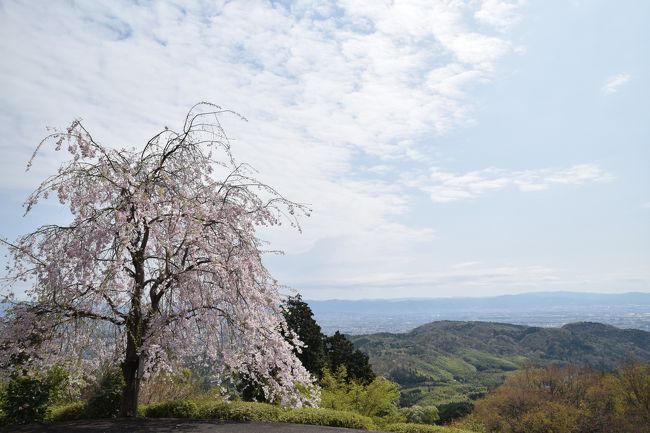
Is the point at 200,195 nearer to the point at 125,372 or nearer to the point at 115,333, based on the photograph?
the point at 115,333

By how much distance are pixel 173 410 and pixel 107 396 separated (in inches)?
71.2

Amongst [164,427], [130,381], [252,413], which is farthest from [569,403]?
[130,381]

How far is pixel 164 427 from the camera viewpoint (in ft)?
33.2

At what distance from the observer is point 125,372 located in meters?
10.8

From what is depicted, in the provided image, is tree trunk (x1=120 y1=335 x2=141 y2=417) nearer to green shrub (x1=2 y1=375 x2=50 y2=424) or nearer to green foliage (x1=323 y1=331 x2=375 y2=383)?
green shrub (x1=2 y1=375 x2=50 y2=424)

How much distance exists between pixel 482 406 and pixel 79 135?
4311 cm

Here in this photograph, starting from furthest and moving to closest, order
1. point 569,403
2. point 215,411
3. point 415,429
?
point 569,403 → point 415,429 → point 215,411

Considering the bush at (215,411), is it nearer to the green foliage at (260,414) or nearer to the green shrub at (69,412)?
the green foliage at (260,414)

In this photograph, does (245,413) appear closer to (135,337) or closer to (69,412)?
(135,337)

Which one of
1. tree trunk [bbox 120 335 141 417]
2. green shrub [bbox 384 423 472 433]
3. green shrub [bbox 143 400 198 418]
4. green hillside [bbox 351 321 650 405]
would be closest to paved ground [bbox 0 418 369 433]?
tree trunk [bbox 120 335 141 417]

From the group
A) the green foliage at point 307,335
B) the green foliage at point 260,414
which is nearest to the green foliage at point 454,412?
the green foliage at point 307,335

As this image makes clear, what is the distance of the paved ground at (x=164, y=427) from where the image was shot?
987cm

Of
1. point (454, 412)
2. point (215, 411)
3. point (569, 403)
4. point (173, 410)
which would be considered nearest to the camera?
point (215, 411)

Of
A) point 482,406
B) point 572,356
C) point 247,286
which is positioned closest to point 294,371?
point 247,286
